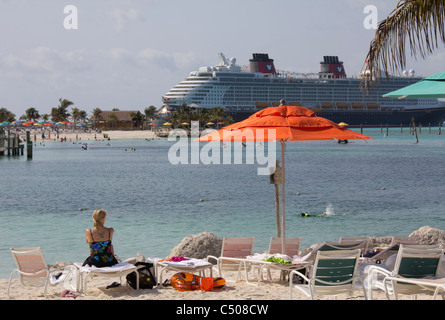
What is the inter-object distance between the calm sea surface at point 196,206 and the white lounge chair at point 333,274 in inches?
247

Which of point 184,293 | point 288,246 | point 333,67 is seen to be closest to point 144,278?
point 184,293

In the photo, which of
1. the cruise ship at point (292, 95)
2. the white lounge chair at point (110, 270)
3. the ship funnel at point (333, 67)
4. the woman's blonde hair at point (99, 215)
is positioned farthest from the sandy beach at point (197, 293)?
the ship funnel at point (333, 67)

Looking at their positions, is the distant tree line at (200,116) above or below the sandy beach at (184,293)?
above

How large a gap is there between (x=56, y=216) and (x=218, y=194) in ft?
26.9

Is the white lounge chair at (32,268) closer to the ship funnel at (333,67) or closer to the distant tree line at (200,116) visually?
the distant tree line at (200,116)

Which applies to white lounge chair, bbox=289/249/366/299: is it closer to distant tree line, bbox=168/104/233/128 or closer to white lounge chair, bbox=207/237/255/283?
white lounge chair, bbox=207/237/255/283

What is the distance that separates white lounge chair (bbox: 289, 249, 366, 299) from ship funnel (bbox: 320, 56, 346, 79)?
138 metres

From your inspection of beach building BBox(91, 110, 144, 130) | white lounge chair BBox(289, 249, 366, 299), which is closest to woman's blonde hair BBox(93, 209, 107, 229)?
white lounge chair BBox(289, 249, 366, 299)

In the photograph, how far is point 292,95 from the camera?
416 feet

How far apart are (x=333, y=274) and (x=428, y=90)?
249cm

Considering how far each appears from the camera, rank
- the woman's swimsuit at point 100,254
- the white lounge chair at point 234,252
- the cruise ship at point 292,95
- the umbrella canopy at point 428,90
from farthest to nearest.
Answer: the cruise ship at point 292,95, the white lounge chair at point 234,252, the umbrella canopy at point 428,90, the woman's swimsuit at point 100,254

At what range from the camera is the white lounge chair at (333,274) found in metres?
5.70
